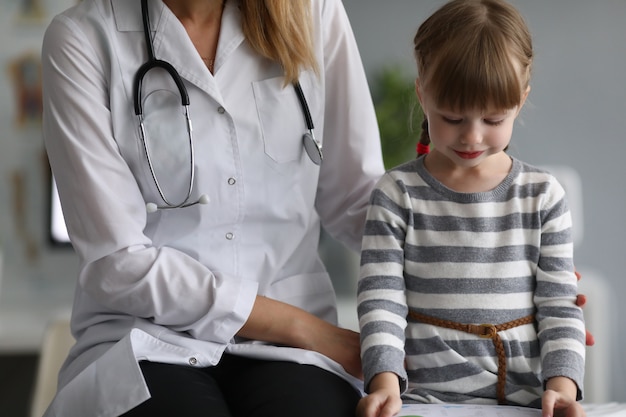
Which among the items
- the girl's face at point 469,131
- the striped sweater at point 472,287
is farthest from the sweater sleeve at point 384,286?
the girl's face at point 469,131

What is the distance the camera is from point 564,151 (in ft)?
9.43

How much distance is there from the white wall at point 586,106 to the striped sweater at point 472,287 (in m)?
1.78

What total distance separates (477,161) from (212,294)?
41cm

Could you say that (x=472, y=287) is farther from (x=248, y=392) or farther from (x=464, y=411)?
(x=248, y=392)

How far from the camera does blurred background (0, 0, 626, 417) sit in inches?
111

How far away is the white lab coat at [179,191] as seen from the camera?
1.20 meters

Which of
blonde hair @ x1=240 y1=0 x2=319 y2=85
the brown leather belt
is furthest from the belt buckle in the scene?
blonde hair @ x1=240 y1=0 x2=319 y2=85

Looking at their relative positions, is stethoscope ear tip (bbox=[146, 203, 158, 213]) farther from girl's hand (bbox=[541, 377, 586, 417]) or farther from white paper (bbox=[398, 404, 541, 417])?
girl's hand (bbox=[541, 377, 586, 417])

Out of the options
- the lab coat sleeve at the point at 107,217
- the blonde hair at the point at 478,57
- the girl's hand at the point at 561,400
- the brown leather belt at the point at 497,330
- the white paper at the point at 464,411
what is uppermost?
the blonde hair at the point at 478,57

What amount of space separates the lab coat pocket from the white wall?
5.24ft

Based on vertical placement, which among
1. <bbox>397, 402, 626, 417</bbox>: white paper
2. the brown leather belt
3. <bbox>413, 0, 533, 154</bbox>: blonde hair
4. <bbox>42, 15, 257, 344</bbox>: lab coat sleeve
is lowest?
<bbox>397, 402, 626, 417</bbox>: white paper

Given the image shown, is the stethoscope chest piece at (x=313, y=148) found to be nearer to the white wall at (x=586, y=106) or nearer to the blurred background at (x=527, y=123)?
the blurred background at (x=527, y=123)

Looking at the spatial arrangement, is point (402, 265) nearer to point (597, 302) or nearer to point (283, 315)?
point (283, 315)

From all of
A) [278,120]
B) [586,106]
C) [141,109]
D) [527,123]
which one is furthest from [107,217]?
[586,106]
